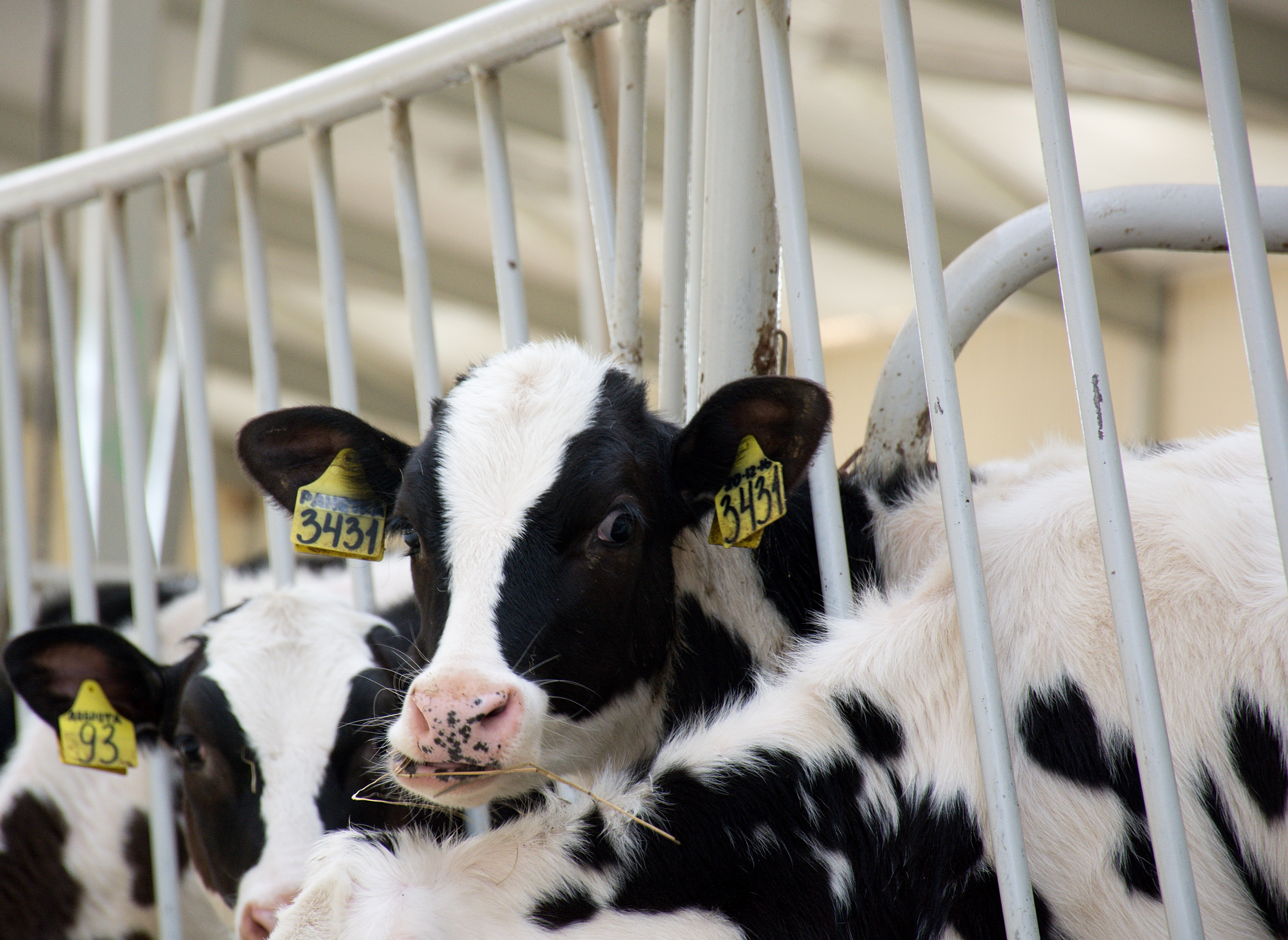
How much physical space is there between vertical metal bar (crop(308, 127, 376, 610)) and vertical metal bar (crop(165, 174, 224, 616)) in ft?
0.93

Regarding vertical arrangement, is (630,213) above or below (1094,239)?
above

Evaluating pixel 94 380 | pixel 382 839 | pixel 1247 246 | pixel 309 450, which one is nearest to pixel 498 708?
pixel 382 839

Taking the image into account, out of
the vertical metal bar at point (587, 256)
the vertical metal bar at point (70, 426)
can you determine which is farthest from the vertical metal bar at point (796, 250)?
the vertical metal bar at point (587, 256)

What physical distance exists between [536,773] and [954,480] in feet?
2.13

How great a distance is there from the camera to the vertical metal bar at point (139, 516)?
234cm

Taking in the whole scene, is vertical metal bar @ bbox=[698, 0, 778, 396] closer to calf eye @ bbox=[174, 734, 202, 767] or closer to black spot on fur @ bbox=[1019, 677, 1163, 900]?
black spot on fur @ bbox=[1019, 677, 1163, 900]

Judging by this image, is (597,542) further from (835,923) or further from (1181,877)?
(1181,877)

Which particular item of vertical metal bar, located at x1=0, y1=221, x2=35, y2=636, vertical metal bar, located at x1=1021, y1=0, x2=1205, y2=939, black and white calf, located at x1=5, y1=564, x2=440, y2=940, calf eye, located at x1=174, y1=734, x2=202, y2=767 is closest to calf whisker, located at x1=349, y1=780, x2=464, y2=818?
black and white calf, located at x1=5, y1=564, x2=440, y2=940

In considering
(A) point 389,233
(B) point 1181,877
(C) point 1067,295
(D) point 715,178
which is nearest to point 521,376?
(D) point 715,178

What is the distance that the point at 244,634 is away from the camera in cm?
217

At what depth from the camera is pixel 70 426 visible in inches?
101

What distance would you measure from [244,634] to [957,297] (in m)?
1.28

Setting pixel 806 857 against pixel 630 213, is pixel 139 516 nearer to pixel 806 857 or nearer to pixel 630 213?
pixel 630 213

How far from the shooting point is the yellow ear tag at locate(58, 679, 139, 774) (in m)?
2.26
